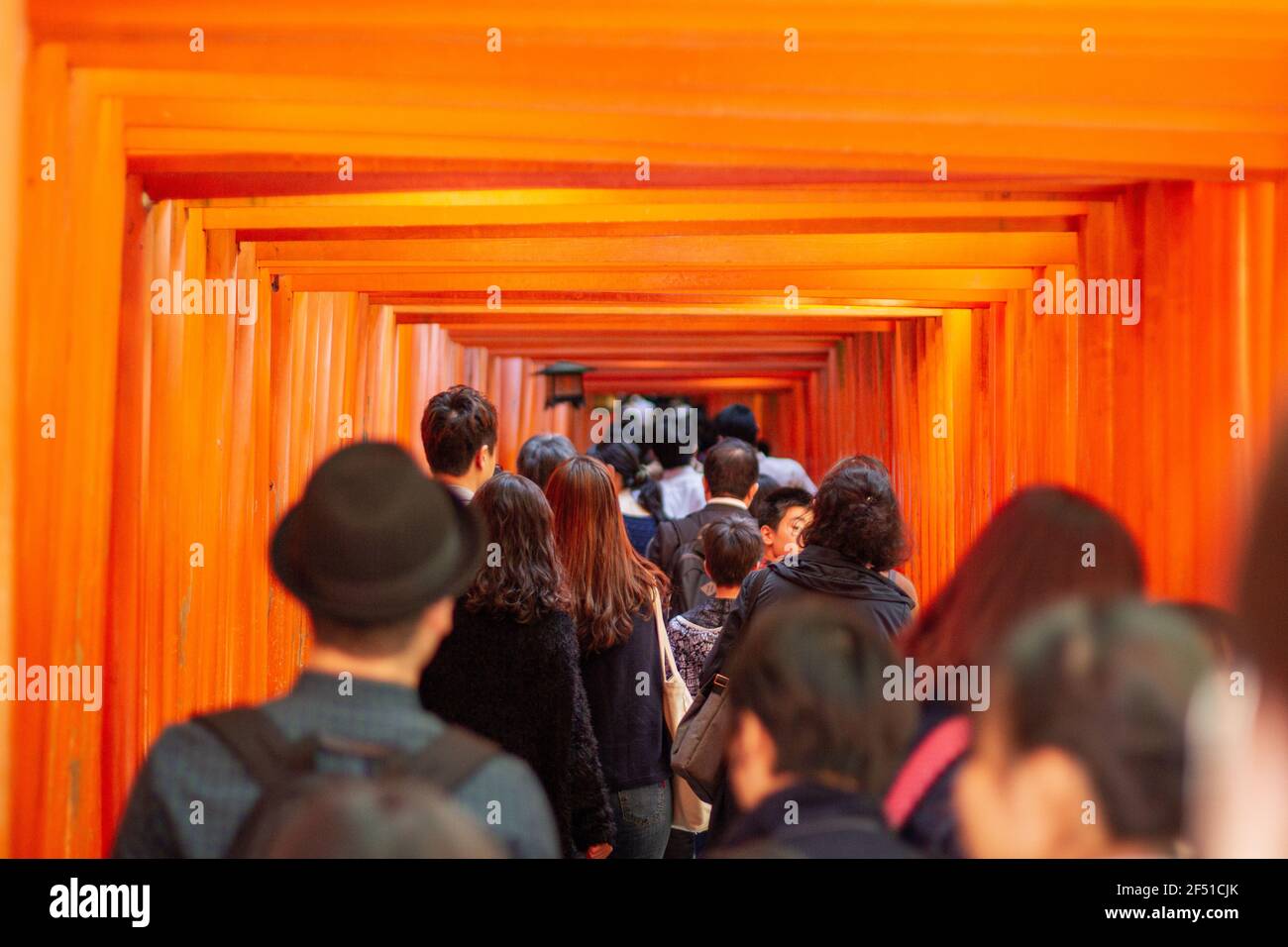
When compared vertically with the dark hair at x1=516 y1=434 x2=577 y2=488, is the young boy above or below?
below

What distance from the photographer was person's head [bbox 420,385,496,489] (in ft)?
14.4

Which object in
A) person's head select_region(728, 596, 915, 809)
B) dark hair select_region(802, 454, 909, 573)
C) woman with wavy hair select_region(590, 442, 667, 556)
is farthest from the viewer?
woman with wavy hair select_region(590, 442, 667, 556)

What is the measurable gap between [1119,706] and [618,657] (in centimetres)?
244

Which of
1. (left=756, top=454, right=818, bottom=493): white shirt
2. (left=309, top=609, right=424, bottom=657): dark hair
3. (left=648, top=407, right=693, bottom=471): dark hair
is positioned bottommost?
(left=309, top=609, right=424, bottom=657): dark hair

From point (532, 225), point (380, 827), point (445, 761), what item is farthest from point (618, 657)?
point (380, 827)

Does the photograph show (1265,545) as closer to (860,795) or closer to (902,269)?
(860,795)

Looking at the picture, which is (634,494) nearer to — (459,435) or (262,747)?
(459,435)

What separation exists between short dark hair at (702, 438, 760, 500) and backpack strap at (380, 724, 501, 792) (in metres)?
4.03

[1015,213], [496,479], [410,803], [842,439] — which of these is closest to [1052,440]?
[1015,213]

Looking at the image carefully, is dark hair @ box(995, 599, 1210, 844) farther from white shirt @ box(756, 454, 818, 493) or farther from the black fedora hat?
white shirt @ box(756, 454, 818, 493)

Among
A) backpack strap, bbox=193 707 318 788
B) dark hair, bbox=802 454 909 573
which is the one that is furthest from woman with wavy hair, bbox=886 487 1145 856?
dark hair, bbox=802 454 909 573

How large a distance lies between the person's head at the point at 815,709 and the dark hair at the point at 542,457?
338 centimetres

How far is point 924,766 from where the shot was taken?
84.1 inches

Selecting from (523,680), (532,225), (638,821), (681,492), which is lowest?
(638,821)
